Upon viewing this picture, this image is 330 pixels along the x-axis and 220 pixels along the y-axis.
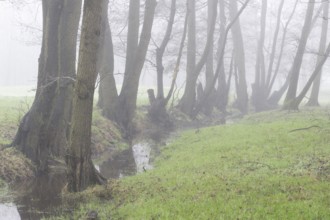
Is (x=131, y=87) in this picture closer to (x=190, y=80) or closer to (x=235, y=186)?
(x=190, y=80)

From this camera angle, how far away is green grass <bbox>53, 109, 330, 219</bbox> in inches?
276

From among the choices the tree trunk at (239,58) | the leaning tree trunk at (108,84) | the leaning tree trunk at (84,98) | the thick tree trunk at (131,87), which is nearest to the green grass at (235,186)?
the leaning tree trunk at (84,98)

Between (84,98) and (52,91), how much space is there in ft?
13.0

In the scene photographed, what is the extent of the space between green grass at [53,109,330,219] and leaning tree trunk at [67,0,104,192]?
1.93ft

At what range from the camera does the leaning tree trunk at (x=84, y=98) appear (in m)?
9.20

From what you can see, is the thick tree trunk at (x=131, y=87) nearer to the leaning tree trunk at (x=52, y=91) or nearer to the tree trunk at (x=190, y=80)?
the tree trunk at (x=190, y=80)

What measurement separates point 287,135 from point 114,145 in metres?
6.82

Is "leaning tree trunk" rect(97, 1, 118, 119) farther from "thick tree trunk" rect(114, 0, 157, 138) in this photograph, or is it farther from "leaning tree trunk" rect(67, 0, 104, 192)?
"leaning tree trunk" rect(67, 0, 104, 192)

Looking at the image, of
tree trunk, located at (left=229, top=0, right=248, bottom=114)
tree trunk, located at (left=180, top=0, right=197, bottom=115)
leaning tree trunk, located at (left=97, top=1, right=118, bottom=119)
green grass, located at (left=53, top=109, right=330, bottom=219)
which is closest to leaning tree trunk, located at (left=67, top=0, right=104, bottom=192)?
green grass, located at (left=53, top=109, right=330, bottom=219)

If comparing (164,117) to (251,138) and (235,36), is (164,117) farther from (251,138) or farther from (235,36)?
(235,36)

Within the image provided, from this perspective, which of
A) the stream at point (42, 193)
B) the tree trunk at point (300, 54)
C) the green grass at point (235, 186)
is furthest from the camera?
the tree trunk at point (300, 54)

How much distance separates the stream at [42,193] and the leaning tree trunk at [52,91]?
117 cm

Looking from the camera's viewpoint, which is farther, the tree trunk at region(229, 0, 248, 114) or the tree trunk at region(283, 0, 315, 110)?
the tree trunk at region(229, 0, 248, 114)

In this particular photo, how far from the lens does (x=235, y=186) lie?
838 cm
